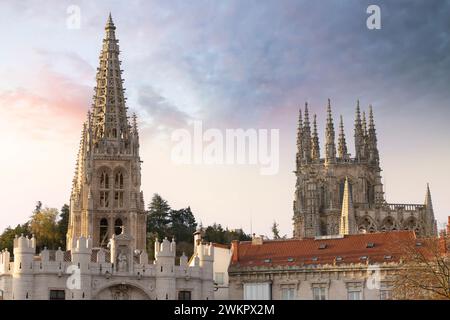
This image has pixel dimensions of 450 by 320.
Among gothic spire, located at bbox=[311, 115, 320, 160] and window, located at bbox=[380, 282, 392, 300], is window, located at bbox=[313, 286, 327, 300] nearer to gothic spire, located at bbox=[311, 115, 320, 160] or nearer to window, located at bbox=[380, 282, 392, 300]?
window, located at bbox=[380, 282, 392, 300]

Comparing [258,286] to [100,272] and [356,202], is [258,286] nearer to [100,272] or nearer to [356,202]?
[100,272]

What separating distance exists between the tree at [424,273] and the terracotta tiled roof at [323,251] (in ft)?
15.8

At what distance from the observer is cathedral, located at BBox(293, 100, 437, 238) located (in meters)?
137

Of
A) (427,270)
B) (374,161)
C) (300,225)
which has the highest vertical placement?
(374,161)

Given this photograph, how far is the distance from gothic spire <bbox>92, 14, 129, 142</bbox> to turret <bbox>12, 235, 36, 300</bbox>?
197 ft

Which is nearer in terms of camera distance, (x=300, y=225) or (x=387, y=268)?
(x=387, y=268)

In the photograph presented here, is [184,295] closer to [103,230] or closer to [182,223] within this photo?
[103,230]

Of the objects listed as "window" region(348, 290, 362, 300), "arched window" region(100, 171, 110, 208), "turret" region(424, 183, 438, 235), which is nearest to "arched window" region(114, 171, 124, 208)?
"arched window" region(100, 171, 110, 208)

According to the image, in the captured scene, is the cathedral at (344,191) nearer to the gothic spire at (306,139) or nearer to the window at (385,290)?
the gothic spire at (306,139)
